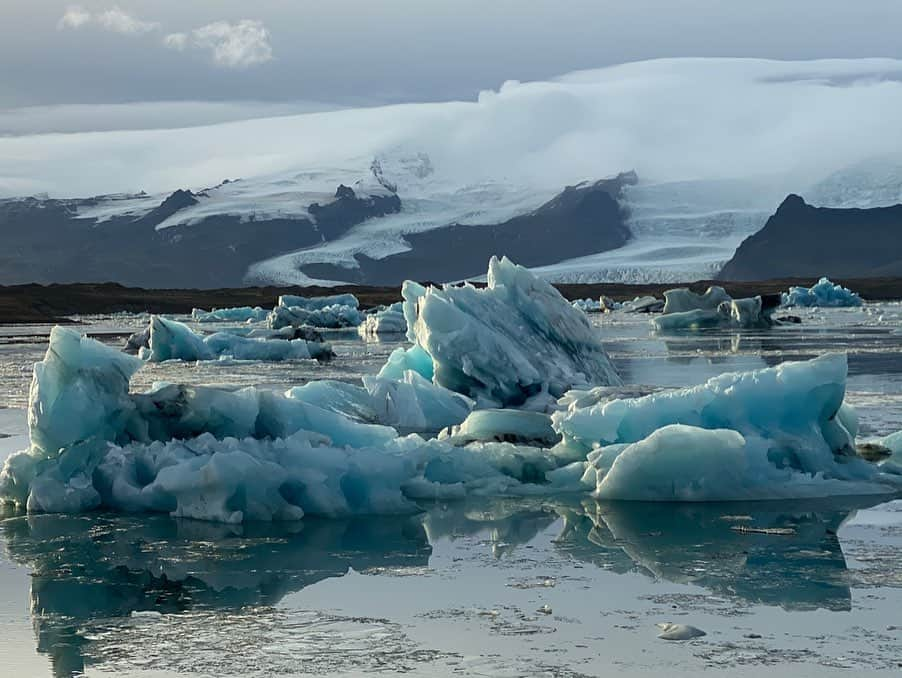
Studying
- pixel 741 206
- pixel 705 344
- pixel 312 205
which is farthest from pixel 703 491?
pixel 312 205

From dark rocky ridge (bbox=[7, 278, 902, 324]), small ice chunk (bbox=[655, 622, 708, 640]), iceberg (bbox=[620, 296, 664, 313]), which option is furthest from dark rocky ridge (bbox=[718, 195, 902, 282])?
small ice chunk (bbox=[655, 622, 708, 640])

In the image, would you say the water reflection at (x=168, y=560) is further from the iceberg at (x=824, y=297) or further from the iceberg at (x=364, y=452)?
the iceberg at (x=824, y=297)

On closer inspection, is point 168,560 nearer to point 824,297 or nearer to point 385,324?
point 385,324

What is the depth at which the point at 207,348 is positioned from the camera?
22250 mm

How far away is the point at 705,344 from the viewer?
24.2 m

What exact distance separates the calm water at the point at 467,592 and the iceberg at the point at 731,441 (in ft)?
0.73

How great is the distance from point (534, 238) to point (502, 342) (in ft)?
463

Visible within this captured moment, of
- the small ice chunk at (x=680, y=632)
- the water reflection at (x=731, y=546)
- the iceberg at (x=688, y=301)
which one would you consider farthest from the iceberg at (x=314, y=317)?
the small ice chunk at (x=680, y=632)

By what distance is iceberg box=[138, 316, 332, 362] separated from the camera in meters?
21.9

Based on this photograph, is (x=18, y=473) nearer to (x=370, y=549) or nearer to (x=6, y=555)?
(x=6, y=555)

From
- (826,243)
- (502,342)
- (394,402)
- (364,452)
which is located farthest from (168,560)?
(826,243)

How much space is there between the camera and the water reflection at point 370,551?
5.57 metres

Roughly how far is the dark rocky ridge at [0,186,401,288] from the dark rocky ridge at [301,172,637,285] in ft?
38.3

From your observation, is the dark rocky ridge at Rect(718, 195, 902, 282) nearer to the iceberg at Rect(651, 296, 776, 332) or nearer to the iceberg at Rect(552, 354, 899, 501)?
the iceberg at Rect(651, 296, 776, 332)
